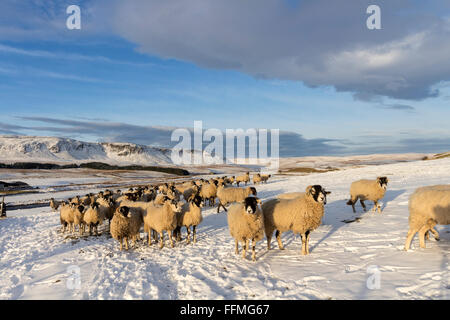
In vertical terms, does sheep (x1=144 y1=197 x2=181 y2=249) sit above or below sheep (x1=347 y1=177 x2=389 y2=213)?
below

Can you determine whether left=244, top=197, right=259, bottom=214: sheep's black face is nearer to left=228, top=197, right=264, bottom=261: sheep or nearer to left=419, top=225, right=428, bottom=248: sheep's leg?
left=228, top=197, right=264, bottom=261: sheep

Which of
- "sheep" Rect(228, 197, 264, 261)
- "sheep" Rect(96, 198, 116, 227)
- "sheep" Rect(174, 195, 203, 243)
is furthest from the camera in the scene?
"sheep" Rect(96, 198, 116, 227)

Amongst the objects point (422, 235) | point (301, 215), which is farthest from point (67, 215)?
point (422, 235)

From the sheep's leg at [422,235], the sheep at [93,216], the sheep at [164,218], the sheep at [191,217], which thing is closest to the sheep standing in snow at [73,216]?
the sheep at [93,216]

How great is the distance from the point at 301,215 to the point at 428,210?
3.61m

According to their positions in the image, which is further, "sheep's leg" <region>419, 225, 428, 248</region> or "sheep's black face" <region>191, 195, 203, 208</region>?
"sheep's black face" <region>191, 195, 203, 208</region>

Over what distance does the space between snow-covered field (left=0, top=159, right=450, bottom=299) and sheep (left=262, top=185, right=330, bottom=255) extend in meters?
0.78

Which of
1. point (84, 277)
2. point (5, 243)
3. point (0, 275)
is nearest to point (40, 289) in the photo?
point (84, 277)

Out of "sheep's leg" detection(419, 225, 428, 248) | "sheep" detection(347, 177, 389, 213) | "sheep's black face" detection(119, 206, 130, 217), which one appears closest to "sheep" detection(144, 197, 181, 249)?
"sheep's black face" detection(119, 206, 130, 217)

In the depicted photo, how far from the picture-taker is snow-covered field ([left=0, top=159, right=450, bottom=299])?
6203mm

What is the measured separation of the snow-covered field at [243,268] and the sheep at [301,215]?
78cm

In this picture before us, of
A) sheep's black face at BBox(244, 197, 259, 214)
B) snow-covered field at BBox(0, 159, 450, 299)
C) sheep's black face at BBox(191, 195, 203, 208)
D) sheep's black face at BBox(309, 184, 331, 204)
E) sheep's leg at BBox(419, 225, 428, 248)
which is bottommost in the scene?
snow-covered field at BBox(0, 159, 450, 299)

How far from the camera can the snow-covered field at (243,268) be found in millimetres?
6203
